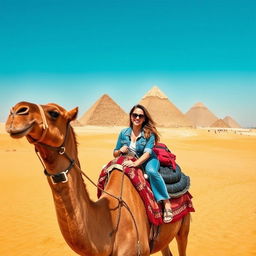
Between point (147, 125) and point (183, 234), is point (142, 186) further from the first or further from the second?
point (183, 234)

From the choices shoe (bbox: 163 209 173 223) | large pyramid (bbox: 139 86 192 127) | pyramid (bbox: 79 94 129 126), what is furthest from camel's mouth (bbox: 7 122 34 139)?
large pyramid (bbox: 139 86 192 127)

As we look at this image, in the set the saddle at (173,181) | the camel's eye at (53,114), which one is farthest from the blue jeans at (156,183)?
the camel's eye at (53,114)

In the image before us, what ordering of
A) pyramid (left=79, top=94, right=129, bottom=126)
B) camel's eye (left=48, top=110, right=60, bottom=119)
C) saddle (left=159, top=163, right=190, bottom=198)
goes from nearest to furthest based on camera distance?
camel's eye (left=48, top=110, right=60, bottom=119) → saddle (left=159, top=163, right=190, bottom=198) → pyramid (left=79, top=94, right=129, bottom=126)

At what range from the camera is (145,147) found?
2.67 m

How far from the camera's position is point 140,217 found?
2.42 meters

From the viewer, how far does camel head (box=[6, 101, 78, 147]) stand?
57.5 inches

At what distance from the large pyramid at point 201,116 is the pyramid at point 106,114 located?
3446 inches

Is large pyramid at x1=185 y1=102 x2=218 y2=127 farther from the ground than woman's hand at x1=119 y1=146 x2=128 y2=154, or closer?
closer

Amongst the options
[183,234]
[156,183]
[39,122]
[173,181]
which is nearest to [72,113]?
[39,122]

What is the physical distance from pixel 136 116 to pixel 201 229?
389 cm

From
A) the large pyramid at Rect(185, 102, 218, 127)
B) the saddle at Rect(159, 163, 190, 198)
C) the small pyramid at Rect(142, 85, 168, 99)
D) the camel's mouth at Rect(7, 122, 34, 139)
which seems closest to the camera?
the camel's mouth at Rect(7, 122, 34, 139)

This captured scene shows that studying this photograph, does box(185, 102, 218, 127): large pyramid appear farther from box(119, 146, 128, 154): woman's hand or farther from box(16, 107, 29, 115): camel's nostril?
box(16, 107, 29, 115): camel's nostril

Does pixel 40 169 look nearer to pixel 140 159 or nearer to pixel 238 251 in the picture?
pixel 238 251

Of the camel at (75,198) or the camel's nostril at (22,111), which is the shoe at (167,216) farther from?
the camel's nostril at (22,111)
